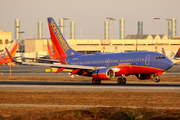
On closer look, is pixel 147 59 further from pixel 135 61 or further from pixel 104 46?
pixel 104 46

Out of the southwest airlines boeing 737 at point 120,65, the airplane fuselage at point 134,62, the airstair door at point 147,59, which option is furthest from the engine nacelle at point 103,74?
the airstair door at point 147,59

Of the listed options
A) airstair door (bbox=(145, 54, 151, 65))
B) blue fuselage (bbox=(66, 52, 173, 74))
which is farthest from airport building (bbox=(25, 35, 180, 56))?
airstair door (bbox=(145, 54, 151, 65))

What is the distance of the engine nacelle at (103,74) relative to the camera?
42.2 m

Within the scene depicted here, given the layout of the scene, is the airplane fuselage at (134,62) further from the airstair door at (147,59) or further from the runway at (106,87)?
the runway at (106,87)

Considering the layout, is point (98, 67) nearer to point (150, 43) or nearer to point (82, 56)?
point (82, 56)

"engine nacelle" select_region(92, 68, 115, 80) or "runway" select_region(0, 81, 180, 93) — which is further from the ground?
"engine nacelle" select_region(92, 68, 115, 80)

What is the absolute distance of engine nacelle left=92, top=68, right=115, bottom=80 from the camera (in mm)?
42188

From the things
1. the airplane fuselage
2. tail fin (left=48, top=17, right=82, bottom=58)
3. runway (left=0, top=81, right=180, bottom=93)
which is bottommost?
runway (left=0, top=81, right=180, bottom=93)

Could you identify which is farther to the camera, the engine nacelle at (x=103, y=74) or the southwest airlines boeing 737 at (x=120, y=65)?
the engine nacelle at (x=103, y=74)

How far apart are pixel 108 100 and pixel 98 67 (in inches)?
760

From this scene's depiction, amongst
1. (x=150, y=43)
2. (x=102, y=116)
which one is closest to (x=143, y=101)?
(x=102, y=116)

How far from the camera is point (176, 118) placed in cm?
1546

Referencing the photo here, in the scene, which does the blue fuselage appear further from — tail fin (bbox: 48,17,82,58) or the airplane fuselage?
tail fin (bbox: 48,17,82,58)

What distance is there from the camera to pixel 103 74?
42188 mm
